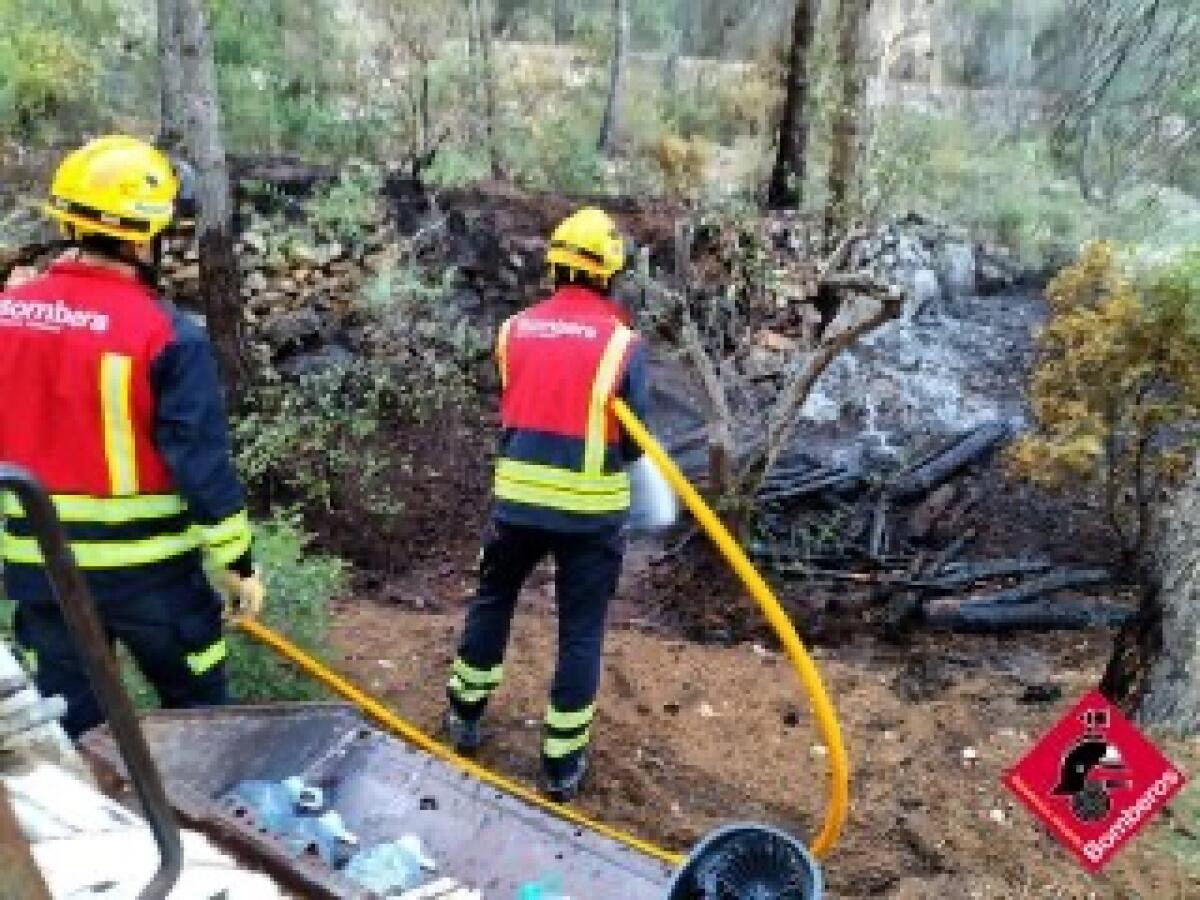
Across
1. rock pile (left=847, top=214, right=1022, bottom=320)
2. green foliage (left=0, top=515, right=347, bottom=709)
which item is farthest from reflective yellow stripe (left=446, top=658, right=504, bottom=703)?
rock pile (left=847, top=214, right=1022, bottom=320)

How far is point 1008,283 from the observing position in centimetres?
1307

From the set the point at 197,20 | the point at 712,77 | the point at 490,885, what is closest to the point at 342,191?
the point at 197,20

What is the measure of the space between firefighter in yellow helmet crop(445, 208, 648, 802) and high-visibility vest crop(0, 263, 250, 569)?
1166mm

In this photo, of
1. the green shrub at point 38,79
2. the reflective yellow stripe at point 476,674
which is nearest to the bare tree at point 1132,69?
the reflective yellow stripe at point 476,674

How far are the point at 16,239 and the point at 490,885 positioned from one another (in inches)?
265

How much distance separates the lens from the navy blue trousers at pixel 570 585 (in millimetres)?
4188

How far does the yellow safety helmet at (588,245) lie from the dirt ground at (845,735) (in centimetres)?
187

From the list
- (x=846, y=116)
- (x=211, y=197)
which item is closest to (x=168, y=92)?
(x=211, y=197)

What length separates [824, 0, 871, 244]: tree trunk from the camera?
10.6m

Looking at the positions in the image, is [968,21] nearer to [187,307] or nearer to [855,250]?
[855,250]

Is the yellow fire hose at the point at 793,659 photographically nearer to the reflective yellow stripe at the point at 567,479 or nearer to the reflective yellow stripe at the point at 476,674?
the reflective yellow stripe at the point at 567,479

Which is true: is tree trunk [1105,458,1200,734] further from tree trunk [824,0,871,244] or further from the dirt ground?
tree trunk [824,0,871,244]

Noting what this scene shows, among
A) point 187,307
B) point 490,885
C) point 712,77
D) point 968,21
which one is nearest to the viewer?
point 490,885

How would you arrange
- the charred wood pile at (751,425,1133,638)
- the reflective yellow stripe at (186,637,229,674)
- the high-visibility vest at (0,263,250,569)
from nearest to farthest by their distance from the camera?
1. the high-visibility vest at (0,263,250,569)
2. the reflective yellow stripe at (186,637,229,674)
3. the charred wood pile at (751,425,1133,638)
